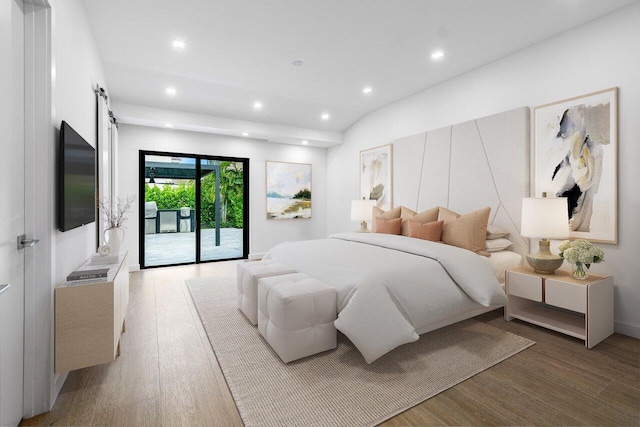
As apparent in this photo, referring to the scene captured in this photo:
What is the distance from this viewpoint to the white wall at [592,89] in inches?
101

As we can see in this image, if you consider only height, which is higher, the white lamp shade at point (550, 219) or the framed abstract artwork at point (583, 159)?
the framed abstract artwork at point (583, 159)

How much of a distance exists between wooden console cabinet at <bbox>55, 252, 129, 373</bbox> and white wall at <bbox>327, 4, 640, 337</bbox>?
393cm

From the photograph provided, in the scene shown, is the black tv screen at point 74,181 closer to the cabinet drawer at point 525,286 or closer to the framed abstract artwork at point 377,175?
the cabinet drawer at point 525,286

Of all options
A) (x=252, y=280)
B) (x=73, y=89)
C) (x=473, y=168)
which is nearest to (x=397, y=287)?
(x=252, y=280)

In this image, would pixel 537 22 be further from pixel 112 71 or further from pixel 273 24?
pixel 112 71

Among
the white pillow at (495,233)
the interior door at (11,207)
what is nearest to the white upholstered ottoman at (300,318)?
the interior door at (11,207)

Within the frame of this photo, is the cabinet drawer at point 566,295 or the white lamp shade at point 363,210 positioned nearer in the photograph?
the cabinet drawer at point 566,295

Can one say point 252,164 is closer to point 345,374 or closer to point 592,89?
point 345,374

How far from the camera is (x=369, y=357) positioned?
1.95 metres

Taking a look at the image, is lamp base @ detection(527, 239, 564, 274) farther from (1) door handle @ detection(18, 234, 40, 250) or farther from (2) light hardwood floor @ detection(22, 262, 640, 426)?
(1) door handle @ detection(18, 234, 40, 250)

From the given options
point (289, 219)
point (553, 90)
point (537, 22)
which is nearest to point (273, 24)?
point (537, 22)

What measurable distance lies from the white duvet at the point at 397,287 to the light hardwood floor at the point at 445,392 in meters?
0.45

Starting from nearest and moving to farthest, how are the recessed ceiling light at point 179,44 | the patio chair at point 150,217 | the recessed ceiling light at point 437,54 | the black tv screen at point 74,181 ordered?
the black tv screen at point 74,181
the recessed ceiling light at point 179,44
the recessed ceiling light at point 437,54
the patio chair at point 150,217

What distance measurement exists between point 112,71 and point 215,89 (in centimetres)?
123
